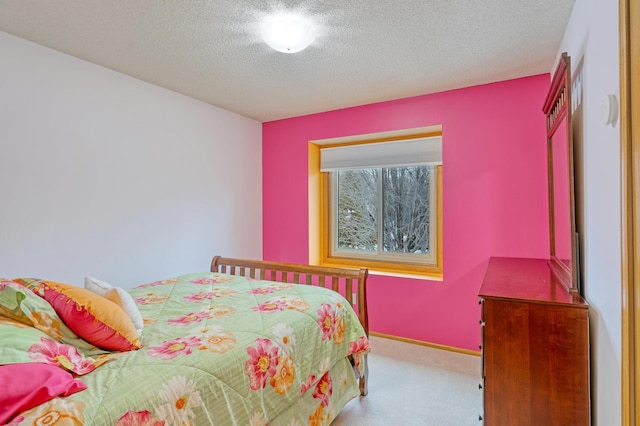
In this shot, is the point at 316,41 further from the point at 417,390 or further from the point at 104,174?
the point at 417,390

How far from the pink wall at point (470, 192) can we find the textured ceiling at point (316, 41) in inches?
7.7

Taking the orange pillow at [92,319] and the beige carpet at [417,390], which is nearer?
the orange pillow at [92,319]

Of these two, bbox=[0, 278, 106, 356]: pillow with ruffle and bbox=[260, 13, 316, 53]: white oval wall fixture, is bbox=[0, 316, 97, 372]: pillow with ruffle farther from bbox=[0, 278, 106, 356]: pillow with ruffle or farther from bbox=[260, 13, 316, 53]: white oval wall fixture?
bbox=[260, 13, 316, 53]: white oval wall fixture

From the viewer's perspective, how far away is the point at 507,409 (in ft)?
4.81

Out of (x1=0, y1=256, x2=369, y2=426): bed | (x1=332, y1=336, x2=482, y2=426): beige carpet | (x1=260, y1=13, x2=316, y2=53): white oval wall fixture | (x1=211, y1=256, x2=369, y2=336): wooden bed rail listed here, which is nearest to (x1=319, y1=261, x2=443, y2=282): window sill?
(x1=211, y1=256, x2=369, y2=336): wooden bed rail

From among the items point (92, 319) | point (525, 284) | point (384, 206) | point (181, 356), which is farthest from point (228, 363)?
point (384, 206)

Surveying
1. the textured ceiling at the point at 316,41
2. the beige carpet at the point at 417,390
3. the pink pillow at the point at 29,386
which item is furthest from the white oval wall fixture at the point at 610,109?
the pink pillow at the point at 29,386

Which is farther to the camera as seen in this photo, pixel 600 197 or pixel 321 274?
pixel 321 274

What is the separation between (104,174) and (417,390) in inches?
110

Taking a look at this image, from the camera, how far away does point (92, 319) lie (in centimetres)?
131

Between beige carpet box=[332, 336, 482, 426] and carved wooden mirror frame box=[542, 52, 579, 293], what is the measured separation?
3.36 feet

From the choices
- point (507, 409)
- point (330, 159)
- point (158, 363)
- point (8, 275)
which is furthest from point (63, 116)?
point (507, 409)

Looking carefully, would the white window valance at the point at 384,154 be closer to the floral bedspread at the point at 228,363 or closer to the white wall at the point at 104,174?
the white wall at the point at 104,174

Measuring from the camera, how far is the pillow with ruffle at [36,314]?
48.3 inches
